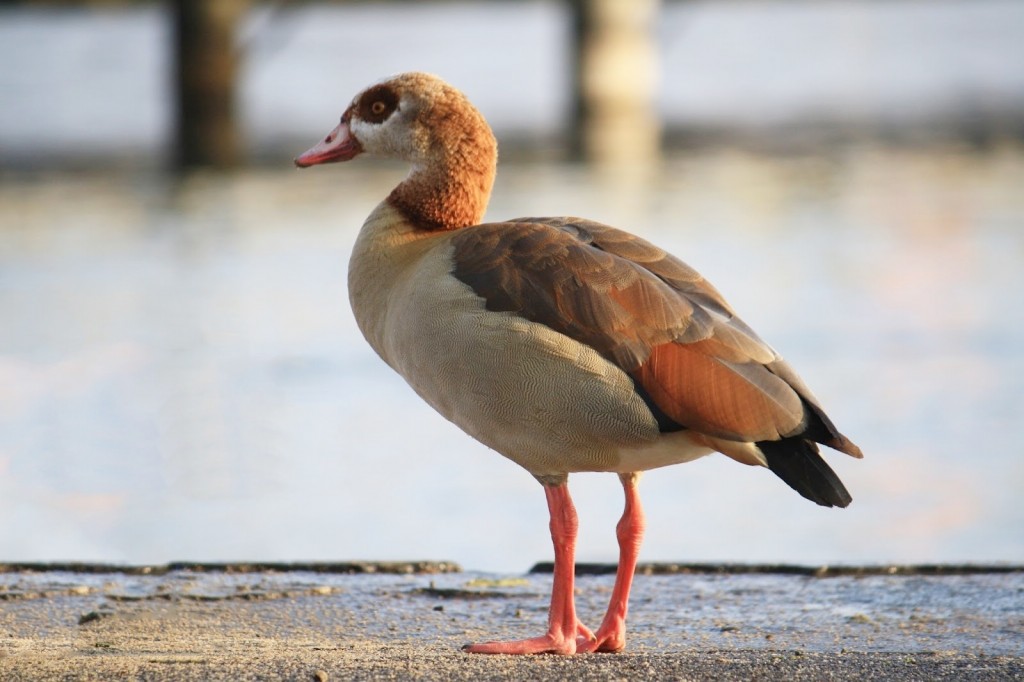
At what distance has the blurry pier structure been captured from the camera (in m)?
25.8

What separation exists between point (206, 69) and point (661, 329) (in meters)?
23.4

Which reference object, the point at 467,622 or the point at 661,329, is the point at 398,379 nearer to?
the point at 467,622

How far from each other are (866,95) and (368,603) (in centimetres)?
3197

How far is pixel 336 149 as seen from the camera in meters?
5.65

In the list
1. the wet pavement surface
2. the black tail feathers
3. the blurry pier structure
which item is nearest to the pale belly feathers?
the black tail feathers

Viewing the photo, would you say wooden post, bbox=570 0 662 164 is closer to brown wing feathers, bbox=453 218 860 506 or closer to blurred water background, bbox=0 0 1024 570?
blurred water background, bbox=0 0 1024 570

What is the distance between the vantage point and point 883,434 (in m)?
9.15

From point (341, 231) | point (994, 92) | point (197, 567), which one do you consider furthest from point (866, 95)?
point (197, 567)

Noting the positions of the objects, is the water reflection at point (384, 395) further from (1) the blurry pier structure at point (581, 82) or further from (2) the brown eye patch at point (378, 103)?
(1) the blurry pier structure at point (581, 82)

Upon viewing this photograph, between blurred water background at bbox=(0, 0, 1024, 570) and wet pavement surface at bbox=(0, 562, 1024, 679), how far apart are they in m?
1.32

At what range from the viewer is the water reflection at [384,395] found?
7.54m

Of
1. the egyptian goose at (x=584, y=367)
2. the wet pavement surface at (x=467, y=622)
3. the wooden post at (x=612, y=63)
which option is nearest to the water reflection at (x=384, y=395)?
the wet pavement surface at (x=467, y=622)

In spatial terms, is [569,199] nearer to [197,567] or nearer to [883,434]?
[883,434]

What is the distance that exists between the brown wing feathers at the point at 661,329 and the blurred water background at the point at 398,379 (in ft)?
7.93
